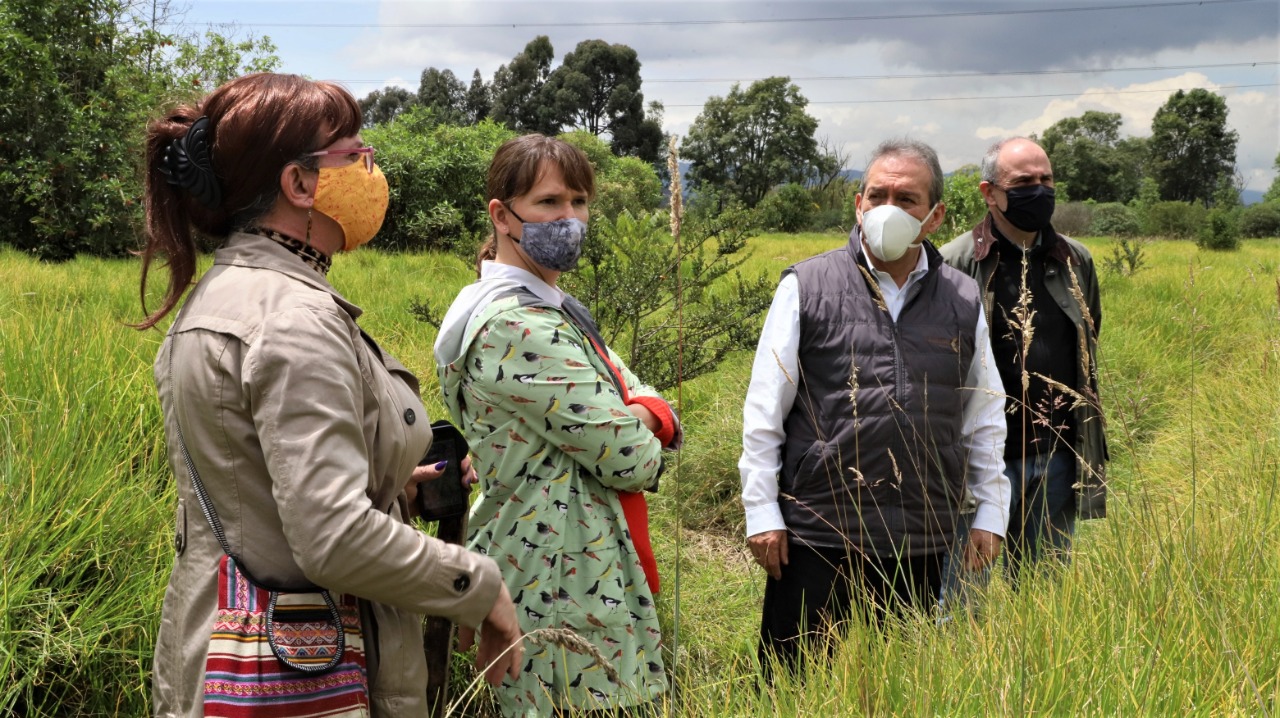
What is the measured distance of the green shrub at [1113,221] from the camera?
38125mm

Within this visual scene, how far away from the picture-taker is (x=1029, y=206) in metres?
3.35

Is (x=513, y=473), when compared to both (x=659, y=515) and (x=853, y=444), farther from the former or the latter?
(x=659, y=515)

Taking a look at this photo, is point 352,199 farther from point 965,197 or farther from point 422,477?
point 965,197

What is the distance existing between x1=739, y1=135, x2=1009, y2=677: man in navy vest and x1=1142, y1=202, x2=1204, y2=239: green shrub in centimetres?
3538

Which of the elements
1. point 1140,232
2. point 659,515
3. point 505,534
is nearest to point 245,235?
point 505,534

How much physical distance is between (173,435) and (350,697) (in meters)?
0.52

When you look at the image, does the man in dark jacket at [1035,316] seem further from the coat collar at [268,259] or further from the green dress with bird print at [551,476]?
the coat collar at [268,259]

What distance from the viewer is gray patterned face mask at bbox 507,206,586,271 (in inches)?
94.3

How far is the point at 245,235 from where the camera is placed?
163cm

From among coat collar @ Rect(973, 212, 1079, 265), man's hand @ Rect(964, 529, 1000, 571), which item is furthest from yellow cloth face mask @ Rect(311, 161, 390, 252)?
coat collar @ Rect(973, 212, 1079, 265)

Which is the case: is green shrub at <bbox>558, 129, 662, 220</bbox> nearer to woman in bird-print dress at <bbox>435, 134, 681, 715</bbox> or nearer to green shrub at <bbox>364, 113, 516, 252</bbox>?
green shrub at <bbox>364, 113, 516, 252</bbox>

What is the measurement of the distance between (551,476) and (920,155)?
1.51 meters

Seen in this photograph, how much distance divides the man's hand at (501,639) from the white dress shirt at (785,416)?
2.97 ft

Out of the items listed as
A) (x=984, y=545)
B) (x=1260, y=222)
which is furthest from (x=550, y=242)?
(x=1260, y=222)
